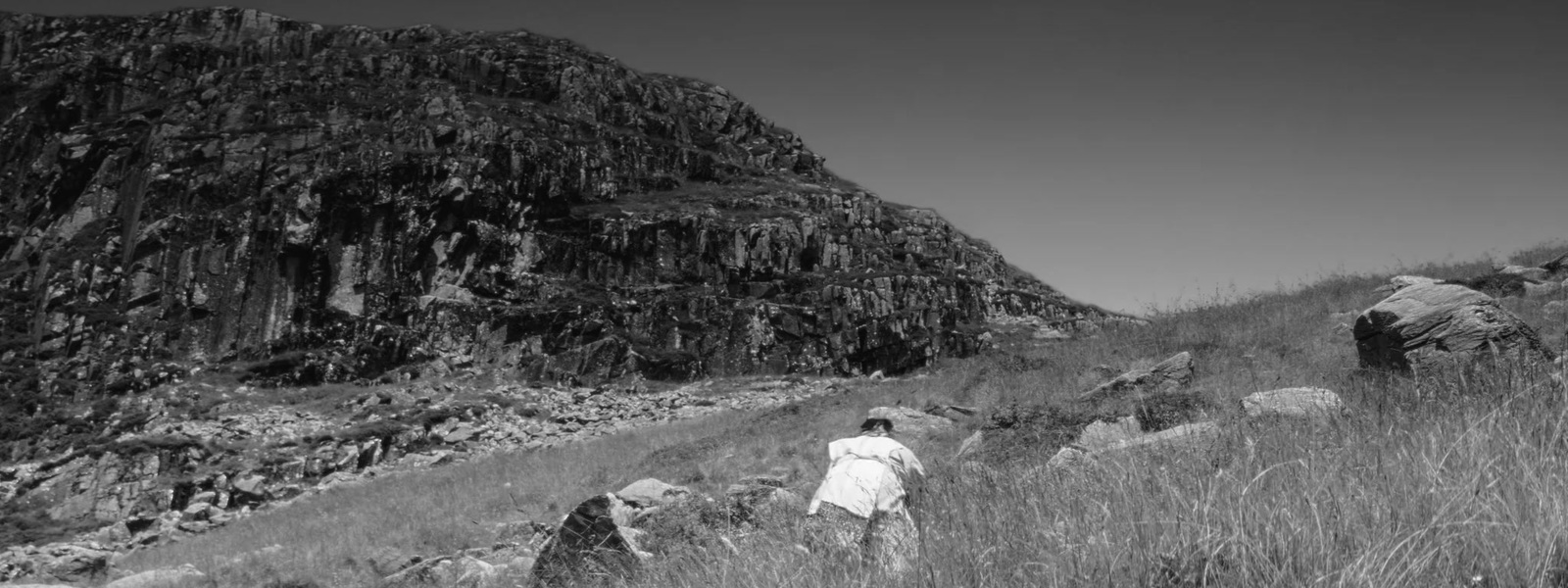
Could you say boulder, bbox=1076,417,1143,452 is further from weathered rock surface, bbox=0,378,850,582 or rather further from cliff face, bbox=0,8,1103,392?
cliff face, bbox=0,8,1103,392

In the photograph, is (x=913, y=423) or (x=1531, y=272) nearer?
(x=913, y=423)

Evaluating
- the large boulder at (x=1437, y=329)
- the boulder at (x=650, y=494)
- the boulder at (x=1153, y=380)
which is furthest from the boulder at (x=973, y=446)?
the large boulder at (x=1437, y=329)

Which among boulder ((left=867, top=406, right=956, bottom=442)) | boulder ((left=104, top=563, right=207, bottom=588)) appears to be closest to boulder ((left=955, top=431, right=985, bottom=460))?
boulder ((left=867, top=406, right=956, bottom=442))

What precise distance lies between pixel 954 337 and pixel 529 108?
3876cm

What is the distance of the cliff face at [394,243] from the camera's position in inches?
1380

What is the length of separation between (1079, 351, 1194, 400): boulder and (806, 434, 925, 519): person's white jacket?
5049 millimetres

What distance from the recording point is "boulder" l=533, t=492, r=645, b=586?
532 cm

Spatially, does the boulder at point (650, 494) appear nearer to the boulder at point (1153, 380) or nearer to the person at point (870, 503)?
the person at point (870, 503)

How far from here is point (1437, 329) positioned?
637cm

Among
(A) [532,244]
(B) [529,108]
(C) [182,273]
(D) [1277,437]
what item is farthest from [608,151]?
(D) [1277,437]

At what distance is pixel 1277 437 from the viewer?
10.5 feet

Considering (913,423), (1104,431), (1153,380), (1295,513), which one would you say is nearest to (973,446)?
(1104,431)

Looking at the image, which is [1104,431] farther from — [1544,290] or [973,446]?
[1544,290]

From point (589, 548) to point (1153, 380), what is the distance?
6.96 metres
